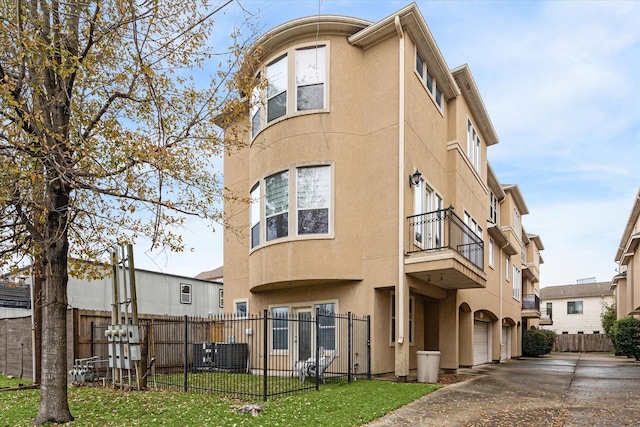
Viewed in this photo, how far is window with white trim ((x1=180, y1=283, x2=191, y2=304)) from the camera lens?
26.1 m

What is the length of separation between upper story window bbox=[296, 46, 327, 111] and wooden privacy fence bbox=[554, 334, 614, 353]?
124 feet

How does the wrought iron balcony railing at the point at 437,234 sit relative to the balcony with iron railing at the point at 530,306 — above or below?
above

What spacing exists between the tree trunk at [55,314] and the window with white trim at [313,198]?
6.00 m

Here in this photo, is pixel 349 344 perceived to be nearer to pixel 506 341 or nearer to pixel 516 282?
pixel 506 341

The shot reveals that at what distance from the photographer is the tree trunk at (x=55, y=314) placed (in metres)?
8.13

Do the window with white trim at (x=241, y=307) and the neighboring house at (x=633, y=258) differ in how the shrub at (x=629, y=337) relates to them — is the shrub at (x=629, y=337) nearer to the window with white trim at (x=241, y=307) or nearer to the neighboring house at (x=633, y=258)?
the neighboring house at (x=633, y=258)

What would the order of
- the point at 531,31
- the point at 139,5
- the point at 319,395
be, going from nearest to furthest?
the point at 139,5 < the point at 319,395 < the point at 531,31

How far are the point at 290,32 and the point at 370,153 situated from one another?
3.93 metres

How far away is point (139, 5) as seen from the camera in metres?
7.84

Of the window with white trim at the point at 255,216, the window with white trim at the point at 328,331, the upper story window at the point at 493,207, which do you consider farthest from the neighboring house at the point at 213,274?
the window with white trim at the point at 328,331

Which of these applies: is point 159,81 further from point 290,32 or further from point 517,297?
point 517,297

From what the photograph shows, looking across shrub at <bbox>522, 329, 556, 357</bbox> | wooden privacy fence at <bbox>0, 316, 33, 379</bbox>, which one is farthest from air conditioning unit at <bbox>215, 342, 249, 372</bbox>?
shrub at <bbox>522, 329, 556, 357</bbox>

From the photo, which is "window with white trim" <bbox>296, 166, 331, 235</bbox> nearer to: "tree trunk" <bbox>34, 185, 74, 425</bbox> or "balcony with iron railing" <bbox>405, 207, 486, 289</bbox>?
"balcony with iron railing" <bbox>405, 207, 486, 289</bbox>

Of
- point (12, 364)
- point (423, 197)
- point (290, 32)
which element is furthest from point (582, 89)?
point (12, 364)
